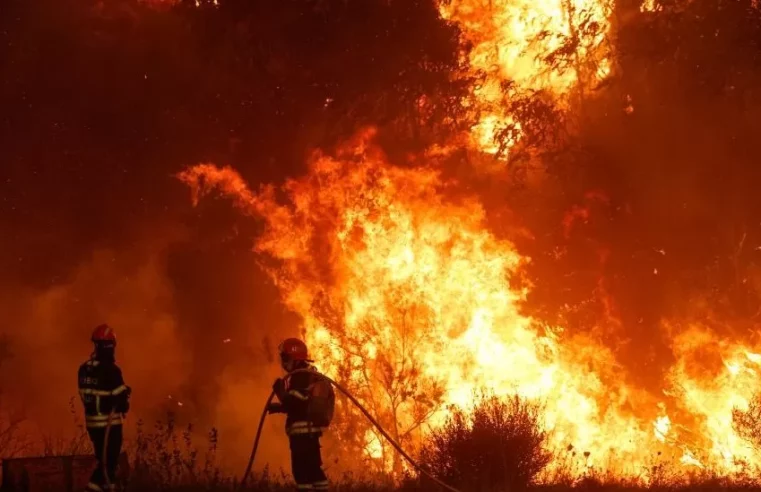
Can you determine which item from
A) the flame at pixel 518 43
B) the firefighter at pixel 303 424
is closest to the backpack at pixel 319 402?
the firefighter at pixel 303 424

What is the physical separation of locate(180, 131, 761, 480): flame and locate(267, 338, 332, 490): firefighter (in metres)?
8.25

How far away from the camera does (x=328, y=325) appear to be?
63.8 ft

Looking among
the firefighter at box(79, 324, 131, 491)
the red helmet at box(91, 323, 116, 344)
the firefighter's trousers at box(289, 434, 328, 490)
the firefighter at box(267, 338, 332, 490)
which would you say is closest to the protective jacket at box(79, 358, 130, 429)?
the firefighter at box(79, 324, 131, 491)

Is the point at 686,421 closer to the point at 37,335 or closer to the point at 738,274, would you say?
the point at 738,274

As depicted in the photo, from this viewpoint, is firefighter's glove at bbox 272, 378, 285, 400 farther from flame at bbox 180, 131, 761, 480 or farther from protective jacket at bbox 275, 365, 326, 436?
flame at bbox 180, 131, 761, 480

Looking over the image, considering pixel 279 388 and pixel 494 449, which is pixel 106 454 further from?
pixel 494 449

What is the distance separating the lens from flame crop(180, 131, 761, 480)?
58.4 ft

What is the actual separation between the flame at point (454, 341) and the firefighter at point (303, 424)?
325 inches

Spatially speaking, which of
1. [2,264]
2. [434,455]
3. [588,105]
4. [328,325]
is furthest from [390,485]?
[2,264]

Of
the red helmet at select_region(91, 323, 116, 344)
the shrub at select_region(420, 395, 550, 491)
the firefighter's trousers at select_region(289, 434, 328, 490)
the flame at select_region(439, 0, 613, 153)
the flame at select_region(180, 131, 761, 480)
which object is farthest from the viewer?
the flame at select_region(439, 0, 613, 153)

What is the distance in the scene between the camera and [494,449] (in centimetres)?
1271

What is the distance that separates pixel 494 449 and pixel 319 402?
12.5ft

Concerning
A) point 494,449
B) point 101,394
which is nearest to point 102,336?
point 101,394

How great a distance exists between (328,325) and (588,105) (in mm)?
7404
